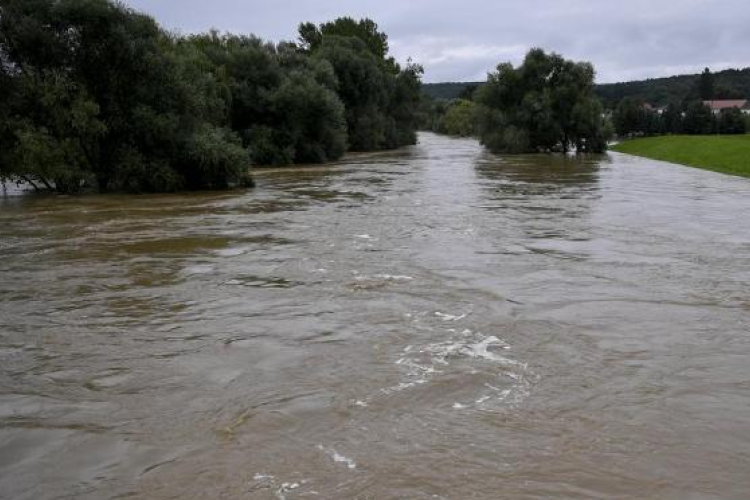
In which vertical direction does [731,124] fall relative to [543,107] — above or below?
below

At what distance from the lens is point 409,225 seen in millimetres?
17641

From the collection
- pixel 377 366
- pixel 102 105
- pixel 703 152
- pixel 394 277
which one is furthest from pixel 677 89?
pixel 377 366

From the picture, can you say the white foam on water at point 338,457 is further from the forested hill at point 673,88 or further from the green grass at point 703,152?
the forested hill at point 673,88

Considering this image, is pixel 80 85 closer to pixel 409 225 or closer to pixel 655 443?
pixel 409 225

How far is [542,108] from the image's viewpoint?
56531 mm

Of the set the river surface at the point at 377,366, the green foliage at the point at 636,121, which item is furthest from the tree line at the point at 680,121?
the river surface at the point at 377,366

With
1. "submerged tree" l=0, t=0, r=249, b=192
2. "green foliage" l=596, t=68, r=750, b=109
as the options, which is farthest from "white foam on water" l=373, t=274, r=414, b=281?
"green foliage" l=596, t=68, r=750, b=109

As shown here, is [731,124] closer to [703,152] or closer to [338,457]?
[703,152]

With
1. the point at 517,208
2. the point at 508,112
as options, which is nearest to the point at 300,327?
A: the point at 517,208

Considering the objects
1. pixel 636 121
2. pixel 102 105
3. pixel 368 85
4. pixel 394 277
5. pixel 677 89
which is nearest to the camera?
pixel 394 277

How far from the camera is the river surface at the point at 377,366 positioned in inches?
194

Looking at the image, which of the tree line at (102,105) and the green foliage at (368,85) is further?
the green foliage at (368,85)

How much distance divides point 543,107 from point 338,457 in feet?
179

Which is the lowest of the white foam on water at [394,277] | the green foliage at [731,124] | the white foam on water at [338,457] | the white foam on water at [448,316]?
the white foam on water at [338,457]
